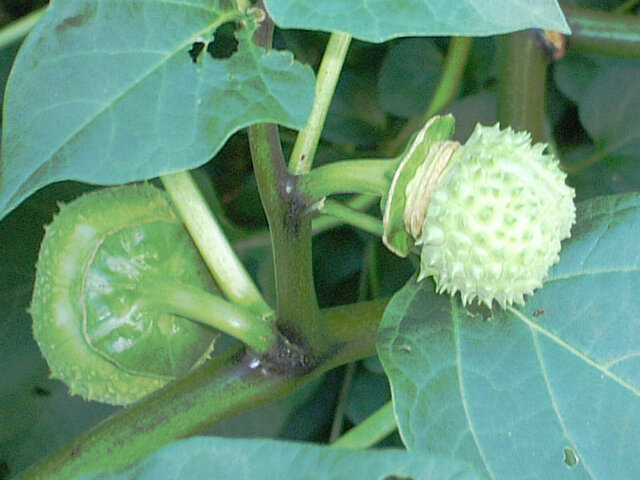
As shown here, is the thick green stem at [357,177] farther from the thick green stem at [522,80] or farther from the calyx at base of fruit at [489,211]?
the thick green stem at [522,80]

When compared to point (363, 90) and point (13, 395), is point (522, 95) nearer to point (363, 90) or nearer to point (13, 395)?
point (363, 90)

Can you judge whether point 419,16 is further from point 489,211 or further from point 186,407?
point 186,407

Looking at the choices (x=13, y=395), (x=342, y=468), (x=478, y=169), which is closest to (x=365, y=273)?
(x=13, y=395)

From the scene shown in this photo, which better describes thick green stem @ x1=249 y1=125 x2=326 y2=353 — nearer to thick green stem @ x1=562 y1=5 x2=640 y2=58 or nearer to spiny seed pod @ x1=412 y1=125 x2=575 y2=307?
spiny seed pod @ x1=412 y1=125 x2=575 y2=307

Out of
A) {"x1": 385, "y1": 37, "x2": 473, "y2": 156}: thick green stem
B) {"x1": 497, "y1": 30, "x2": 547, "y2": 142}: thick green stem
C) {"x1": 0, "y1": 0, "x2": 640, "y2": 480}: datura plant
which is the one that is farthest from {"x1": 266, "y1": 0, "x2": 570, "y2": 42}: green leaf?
{"x1": 385, "y1": 37, "x2": 473, "y2": 156}: thick green stem

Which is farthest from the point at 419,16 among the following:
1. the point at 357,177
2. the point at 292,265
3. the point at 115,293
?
the point at 115,293

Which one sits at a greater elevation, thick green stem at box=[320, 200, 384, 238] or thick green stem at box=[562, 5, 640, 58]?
thick green stem at box=[320, 200, 384, 238]

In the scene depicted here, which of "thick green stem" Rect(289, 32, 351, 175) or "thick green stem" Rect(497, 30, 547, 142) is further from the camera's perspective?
"thick green stem" Rect(497, 30, 547, 142)
